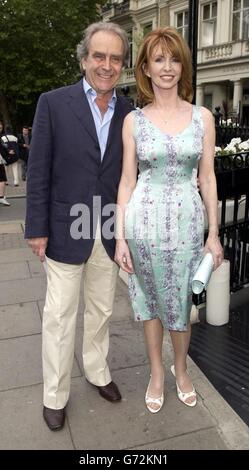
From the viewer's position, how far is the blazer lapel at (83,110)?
224 cm

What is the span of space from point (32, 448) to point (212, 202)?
1.54 m

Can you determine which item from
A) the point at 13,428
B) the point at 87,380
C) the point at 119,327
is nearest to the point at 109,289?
the point at 87,380

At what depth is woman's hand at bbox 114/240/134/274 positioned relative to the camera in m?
2.38

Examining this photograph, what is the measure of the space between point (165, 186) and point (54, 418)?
4.43ft

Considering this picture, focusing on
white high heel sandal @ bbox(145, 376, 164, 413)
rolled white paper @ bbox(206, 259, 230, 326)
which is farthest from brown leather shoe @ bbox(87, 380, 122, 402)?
rolled white paper @ bbox(206, 259, 230, 326)

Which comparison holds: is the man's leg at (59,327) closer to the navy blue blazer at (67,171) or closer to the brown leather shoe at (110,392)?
the navy blue blazer at (67,171)

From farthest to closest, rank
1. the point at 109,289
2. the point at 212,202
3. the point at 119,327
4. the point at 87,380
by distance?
the point at 119,327 < the point at 87,380 < the point at 109,289 < the point at 212,202

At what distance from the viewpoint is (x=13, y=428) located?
2387 mm

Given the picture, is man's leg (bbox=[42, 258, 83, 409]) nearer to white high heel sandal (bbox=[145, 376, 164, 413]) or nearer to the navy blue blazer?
the navy blue blazer

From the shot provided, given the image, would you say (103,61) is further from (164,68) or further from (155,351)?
(155,351)

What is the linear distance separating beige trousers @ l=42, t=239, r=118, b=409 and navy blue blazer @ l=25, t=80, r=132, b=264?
9cm

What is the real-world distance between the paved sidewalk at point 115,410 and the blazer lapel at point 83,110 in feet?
4.92

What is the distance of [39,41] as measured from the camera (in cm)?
2011
